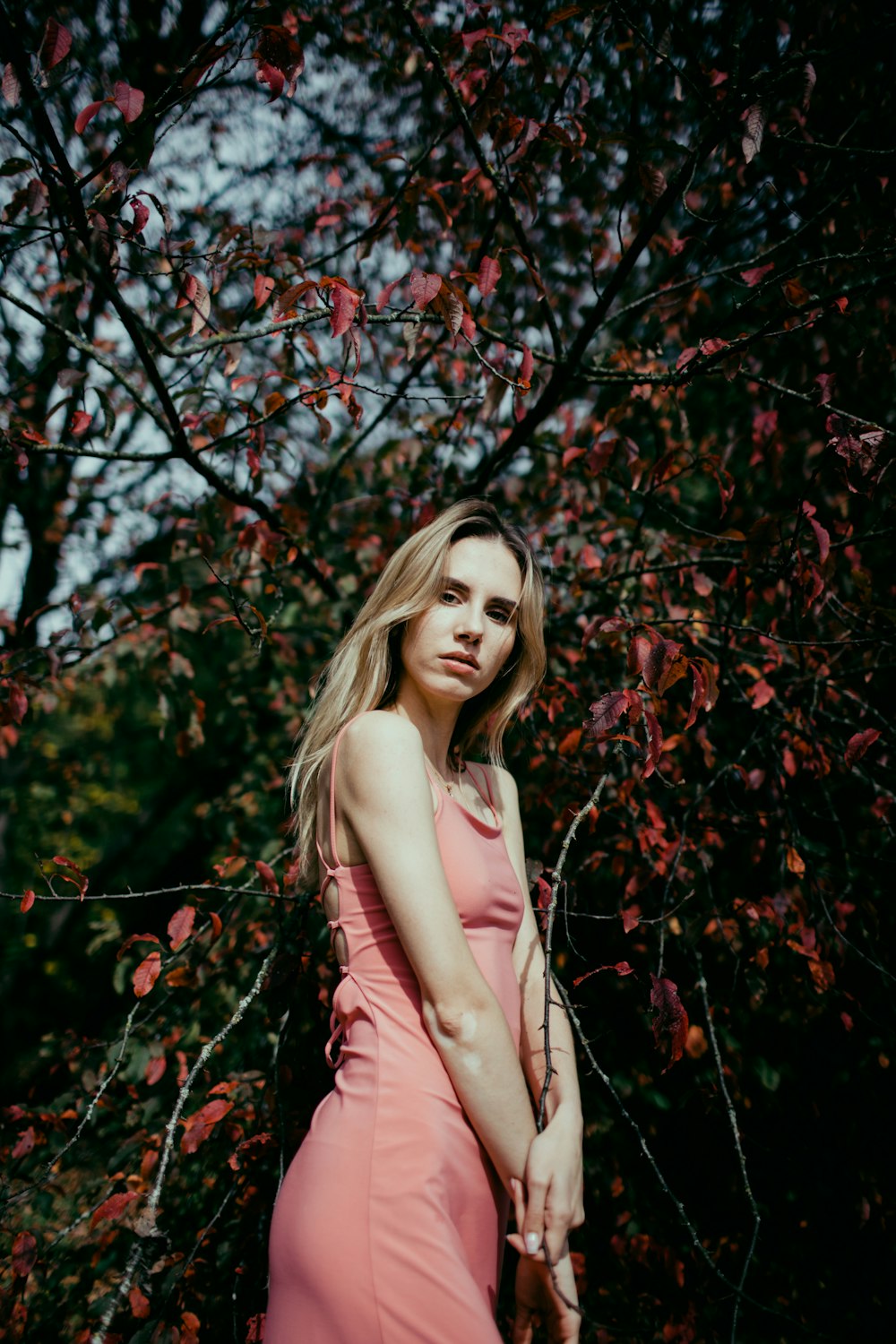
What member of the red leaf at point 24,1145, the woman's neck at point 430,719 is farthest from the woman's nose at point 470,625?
the red leaf at point 24,1145

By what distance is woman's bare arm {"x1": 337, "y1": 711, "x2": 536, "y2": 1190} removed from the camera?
3.67 feet

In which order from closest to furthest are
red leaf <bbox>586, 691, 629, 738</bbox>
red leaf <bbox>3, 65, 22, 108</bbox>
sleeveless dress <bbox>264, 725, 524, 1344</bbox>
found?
1. sleeveless dress <bbox>264, 725, 524, 1344</bbox>
2. red leaf <bbox>3, 65, 22, 108</bbox>
3. red leaf <bbox>586, 691, 629, 738</bbox>

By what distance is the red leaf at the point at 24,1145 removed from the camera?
2209 millimetres

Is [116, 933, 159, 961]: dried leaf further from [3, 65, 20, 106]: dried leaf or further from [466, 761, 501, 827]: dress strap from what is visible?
[3, 65, 20, 106]: dried leaf

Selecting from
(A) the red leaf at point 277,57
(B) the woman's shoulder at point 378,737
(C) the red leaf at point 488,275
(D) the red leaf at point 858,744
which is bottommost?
(B) the woman's shoulder at point 378,737

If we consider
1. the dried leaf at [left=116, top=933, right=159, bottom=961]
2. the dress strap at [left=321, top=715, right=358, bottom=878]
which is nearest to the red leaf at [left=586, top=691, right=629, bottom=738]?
the dress strap at [left=321, top=715, right=358, bottom=878]

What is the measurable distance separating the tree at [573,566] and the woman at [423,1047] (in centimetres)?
16

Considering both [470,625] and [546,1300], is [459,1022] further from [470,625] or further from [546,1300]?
[470,625]

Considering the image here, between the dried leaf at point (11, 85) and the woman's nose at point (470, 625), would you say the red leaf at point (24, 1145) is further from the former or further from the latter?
the dried leaf at point (11, 85)

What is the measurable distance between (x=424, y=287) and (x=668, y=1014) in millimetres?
1518

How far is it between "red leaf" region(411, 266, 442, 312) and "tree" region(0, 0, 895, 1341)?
2 cm

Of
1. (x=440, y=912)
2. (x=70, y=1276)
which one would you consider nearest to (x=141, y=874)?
(x=70, y=1276)

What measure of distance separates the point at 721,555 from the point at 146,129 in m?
1.83

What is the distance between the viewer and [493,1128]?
1115 millimetres
